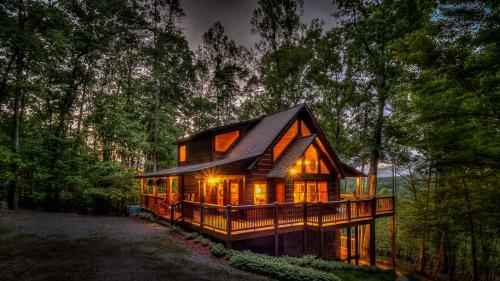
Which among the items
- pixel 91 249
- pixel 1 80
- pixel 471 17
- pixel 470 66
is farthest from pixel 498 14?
pixel 1 80

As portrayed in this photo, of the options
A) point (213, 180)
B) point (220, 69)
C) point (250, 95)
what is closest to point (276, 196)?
point (213, 180)

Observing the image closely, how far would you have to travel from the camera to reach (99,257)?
745cm

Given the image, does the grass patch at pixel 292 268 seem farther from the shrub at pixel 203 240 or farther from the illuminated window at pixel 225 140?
the illuminated window at pixel 225 140

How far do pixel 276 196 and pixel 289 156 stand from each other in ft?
7.82

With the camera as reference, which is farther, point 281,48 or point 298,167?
point 281,48

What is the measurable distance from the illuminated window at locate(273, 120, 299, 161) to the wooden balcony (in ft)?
11.4

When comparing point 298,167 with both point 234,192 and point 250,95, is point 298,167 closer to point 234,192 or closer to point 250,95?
point 234,192

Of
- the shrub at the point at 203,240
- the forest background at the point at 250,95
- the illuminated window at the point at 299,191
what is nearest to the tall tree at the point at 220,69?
the forest background at the point at 250,95

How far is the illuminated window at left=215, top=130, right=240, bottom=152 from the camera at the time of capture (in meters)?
15.9

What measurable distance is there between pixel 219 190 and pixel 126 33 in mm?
17896

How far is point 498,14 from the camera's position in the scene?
4047 mm

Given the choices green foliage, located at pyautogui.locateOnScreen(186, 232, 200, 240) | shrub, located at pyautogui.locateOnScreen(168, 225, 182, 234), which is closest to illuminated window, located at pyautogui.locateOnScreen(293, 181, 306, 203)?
green foliage, located at pyautogui.locateOnScreen(186, 232, 200, 240)

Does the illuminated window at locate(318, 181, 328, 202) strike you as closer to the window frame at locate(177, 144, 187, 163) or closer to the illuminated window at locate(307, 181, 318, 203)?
the illuminated window at locate(307, 181, 318, 203)

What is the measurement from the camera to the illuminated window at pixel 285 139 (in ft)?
44.8
